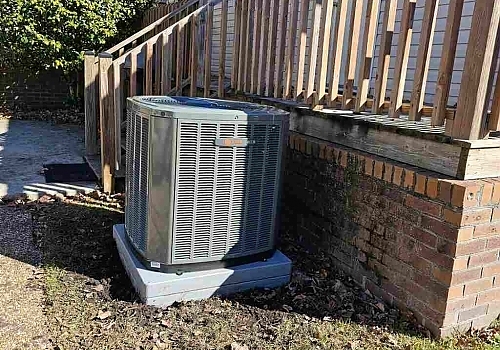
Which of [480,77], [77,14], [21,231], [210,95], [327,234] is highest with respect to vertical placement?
[77,14]

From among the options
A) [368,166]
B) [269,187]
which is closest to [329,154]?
[368,166]

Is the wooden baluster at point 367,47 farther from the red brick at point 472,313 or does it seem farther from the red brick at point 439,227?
the red brick at point 472,313

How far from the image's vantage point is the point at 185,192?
2.74 metres

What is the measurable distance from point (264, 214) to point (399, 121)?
1054 millimetres

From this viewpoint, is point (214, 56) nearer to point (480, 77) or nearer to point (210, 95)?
point (210, 95)

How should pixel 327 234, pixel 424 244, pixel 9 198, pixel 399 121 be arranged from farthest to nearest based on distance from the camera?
pixel 9 198 → pixel 327 234 → pixel 399 121 → pixel 424 244

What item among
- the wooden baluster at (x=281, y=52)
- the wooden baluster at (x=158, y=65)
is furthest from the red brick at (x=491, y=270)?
the wooden baluster at (x=158, y=65)

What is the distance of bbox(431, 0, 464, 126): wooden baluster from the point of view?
93.5 inches

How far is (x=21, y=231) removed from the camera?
12.5ft

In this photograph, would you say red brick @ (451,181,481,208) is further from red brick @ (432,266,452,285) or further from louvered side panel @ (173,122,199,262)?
louvered side panel @ (173,122,199,262)

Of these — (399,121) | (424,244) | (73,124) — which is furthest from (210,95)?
(73,124)

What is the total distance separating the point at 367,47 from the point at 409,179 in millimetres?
917

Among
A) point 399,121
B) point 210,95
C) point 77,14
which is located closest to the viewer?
point 399,121

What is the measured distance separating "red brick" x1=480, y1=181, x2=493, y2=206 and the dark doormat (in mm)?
4149
